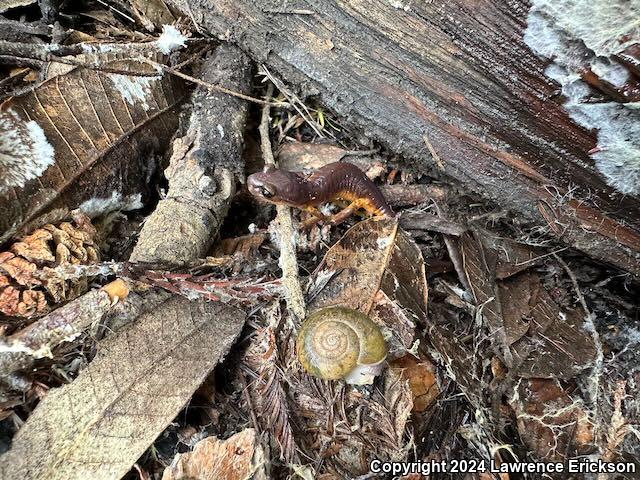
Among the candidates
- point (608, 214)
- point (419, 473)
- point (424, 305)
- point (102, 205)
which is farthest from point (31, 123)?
point (608, 214)

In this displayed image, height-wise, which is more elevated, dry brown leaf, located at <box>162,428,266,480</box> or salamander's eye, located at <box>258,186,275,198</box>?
salamander's eye, located at <box>258,186,275,198</box>

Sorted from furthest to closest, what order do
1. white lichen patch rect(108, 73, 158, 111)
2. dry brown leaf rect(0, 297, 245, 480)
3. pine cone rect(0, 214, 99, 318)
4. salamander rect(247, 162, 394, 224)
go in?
salamander rect(247, 162, 394, 224) → white lichen patch rect(108, 73, 158, 111) → pine cone rect(0, 214, 99, 318) → dry brown leaf rect(0, 297, 245, 480)

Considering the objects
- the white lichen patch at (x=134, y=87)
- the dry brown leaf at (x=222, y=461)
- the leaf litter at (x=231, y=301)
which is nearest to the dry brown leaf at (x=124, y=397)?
the leaf litter at (x=231, y=301)

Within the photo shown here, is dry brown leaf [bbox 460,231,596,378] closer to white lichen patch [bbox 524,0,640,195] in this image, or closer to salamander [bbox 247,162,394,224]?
salamander [bbox 247,162,394,224]

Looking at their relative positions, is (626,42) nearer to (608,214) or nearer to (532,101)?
(532,101)

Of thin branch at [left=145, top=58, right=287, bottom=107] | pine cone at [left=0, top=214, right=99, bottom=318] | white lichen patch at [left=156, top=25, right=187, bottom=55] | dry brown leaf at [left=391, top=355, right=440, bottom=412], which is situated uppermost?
white lichen patch at [left=156, top=25, right=187, bottom=55]

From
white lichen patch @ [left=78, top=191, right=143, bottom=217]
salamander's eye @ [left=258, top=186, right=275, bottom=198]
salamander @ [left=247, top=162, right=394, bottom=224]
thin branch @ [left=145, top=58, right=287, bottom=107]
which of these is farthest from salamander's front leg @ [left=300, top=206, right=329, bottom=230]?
white lichen patch @ [left=78, top=191, right=143, bottom=217]
